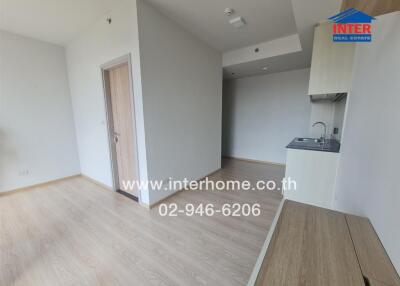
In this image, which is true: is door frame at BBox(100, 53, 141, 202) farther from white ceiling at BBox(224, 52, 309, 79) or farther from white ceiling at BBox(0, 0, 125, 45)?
white ceiling at BBox(224, 52, 309, 79)

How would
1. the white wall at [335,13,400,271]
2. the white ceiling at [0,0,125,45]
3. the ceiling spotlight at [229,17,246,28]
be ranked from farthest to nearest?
the ceiling spotlight at [229,17,246,28], the white ceiling at [0,0,125,45], the white wall at [335,13,400,271]

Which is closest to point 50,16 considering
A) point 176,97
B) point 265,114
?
point 176,97

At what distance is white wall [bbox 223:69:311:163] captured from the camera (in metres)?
4.13

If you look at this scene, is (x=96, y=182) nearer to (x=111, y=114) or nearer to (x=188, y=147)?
(x=111, y=114)

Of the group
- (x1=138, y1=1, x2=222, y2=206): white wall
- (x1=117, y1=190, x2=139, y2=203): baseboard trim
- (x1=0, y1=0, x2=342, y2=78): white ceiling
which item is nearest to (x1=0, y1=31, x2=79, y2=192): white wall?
(x1=0, y1=0, x2=342, y2=78): white ceiling

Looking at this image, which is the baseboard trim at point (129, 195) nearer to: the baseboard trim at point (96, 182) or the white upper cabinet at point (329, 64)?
the baseboard trim at point (96, 182)

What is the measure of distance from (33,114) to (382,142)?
481 centimetres

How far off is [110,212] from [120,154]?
98 cm

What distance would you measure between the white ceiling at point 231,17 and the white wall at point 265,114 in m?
1.59

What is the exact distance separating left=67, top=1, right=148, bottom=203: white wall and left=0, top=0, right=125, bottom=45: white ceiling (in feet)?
0.44

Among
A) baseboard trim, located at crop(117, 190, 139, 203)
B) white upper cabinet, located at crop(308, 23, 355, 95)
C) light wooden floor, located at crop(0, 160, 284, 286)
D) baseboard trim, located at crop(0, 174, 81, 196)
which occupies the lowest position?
light wooden floor, located at crop(0, 160, 284, 286)

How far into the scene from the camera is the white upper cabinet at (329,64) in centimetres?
199

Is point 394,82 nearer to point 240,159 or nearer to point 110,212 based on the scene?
point 110,212

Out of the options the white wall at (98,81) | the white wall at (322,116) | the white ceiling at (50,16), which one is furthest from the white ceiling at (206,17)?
the white wall at (322,116)
